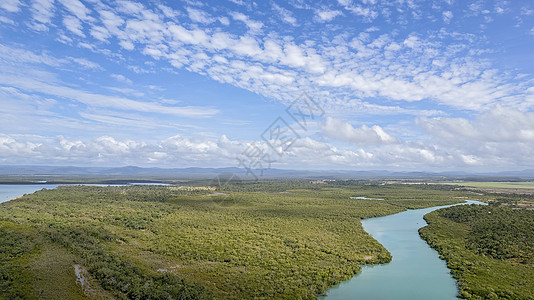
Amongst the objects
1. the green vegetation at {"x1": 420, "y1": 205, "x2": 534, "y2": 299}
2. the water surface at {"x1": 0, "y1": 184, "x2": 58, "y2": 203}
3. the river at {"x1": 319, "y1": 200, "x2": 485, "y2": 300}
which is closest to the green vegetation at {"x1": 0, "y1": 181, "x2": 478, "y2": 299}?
the river at {"x1": 319, "y1": 200, "x2": 485, "y2": 300}

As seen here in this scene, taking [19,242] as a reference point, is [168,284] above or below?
below

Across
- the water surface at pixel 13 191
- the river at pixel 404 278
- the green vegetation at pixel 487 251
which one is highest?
the water surface at pixel 13 191

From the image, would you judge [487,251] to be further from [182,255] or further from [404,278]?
[182,255]

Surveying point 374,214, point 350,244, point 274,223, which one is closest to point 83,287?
point 350,244

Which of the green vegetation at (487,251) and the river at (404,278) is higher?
the green vegetation at (487,251)

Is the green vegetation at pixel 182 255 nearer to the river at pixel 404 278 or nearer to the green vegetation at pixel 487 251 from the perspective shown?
the river at pixel 404 278

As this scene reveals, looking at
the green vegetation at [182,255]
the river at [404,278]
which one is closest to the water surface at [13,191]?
the green vegetation at [182,255]

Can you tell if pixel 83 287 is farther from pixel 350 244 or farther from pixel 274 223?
pixel 274 223
